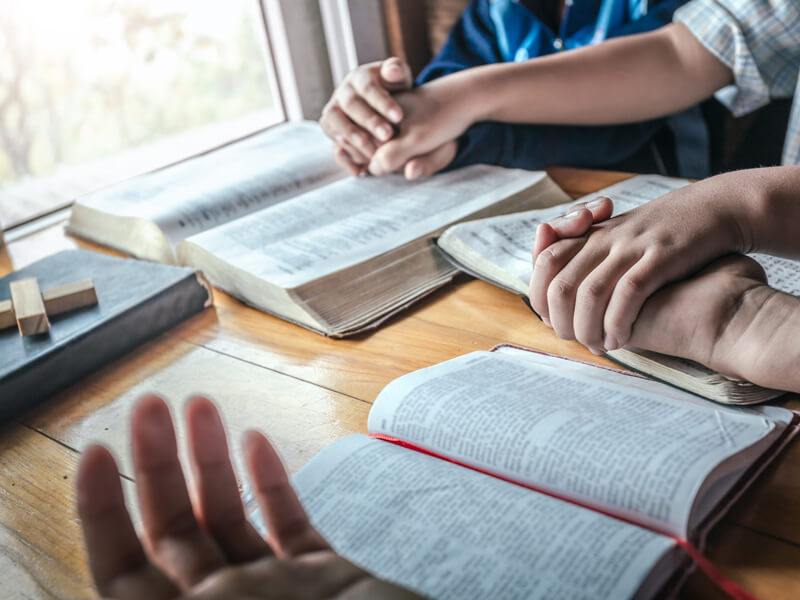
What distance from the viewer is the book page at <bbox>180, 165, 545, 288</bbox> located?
30.6 inches

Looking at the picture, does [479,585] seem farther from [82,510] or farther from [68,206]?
[68,206]

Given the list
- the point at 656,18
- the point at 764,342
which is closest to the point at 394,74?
the point at 656,18

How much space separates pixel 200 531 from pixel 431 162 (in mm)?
730

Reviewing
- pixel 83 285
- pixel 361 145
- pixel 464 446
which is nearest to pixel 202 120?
pixel 361 145

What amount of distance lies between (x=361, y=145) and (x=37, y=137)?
0.69 m

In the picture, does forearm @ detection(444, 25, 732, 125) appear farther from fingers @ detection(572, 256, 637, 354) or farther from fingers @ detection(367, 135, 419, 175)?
fingers @ detection(572, 256, 637, 354)

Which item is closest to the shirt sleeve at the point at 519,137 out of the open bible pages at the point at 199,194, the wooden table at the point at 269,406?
the open bible pages at the point at 199,194

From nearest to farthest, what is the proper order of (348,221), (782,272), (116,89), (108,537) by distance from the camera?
(108,537)
(782,272)
(348,221)
(116,89)

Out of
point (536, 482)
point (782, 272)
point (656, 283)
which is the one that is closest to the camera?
point (536, 482)

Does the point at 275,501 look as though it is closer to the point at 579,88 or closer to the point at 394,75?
the point at 394,75

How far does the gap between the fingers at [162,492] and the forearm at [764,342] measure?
1.19 feet

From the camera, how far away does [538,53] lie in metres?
1.25

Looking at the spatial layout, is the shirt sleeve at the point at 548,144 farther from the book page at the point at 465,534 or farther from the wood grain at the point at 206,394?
the book page at the point at 465,534

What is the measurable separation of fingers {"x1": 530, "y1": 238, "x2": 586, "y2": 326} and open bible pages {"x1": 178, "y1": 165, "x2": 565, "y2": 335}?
167mm
